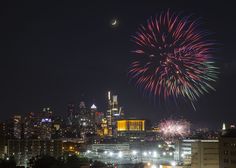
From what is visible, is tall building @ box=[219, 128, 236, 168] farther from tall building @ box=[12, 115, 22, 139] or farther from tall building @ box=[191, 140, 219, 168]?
tall building @ box=[12, 115, 22, 139]

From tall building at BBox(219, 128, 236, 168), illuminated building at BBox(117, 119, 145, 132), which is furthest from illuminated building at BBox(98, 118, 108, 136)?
tall building at BBox(219, 128, 236, 168)

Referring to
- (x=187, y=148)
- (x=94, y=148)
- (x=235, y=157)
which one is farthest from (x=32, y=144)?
(x=235, y=157)

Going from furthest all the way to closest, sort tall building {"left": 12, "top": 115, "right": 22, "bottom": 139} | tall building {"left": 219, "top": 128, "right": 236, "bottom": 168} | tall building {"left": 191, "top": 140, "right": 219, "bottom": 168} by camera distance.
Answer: tall building {"left": 12, "top": 115, "right": 22, "bottom": 139}, tall building {"left": 191, "top": 140, "right": 219, "bottom": 168}, tall building {"left": 219, "top": 128, "right": 236, "bottom": 168}

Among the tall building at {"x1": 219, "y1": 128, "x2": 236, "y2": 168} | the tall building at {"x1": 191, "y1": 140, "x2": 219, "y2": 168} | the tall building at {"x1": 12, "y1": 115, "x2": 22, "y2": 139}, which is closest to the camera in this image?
the tall building at {"x1": 219, "y1": 128, "x2": 236, "y2": 168}

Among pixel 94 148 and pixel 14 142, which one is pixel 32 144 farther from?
pixel 94 148

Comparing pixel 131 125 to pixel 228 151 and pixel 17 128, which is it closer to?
pixel 17 128

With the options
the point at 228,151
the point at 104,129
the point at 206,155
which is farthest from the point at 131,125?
the point at 228,151

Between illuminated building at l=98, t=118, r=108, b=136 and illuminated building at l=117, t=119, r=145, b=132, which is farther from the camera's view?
illuminated building at l=98, t=118, r=108, b=136

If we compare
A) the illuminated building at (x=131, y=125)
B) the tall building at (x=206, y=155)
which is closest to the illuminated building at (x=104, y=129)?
the illuminated building at (x=131, y=125)
